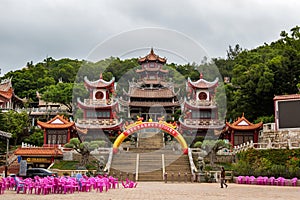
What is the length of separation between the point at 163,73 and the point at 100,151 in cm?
3587

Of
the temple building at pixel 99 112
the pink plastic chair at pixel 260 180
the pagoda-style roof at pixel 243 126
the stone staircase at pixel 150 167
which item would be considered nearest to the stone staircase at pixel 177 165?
the stone staircase at pixel 150 167

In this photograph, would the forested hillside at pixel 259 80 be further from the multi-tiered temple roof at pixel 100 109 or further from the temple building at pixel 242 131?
the multi-tiered temple roof at pixel 100 109

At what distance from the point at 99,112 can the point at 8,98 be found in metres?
15.6

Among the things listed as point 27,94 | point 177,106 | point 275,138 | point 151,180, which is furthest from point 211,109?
point 27,94

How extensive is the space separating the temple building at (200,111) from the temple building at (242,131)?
2.78 meters

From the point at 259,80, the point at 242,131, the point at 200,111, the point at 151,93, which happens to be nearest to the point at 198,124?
the point at 200,111

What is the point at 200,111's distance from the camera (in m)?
44.8

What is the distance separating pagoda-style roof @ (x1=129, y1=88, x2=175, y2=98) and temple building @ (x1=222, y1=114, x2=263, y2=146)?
17.6 meters

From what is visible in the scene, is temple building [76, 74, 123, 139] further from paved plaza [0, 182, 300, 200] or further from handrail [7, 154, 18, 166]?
paved plaza [0, 182, 300, 200]

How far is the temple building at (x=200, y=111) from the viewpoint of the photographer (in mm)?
41344

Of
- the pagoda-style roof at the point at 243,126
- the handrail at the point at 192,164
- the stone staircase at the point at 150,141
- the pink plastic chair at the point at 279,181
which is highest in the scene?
the pagoda-style roof at the point at 243,126

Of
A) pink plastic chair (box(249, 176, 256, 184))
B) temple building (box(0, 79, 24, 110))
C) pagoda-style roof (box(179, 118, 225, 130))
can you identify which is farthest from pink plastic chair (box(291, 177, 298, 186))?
temple building (box(0, 79, 24, 110))

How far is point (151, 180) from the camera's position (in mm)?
25375

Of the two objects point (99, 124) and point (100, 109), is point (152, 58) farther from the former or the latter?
point (99, 124)
